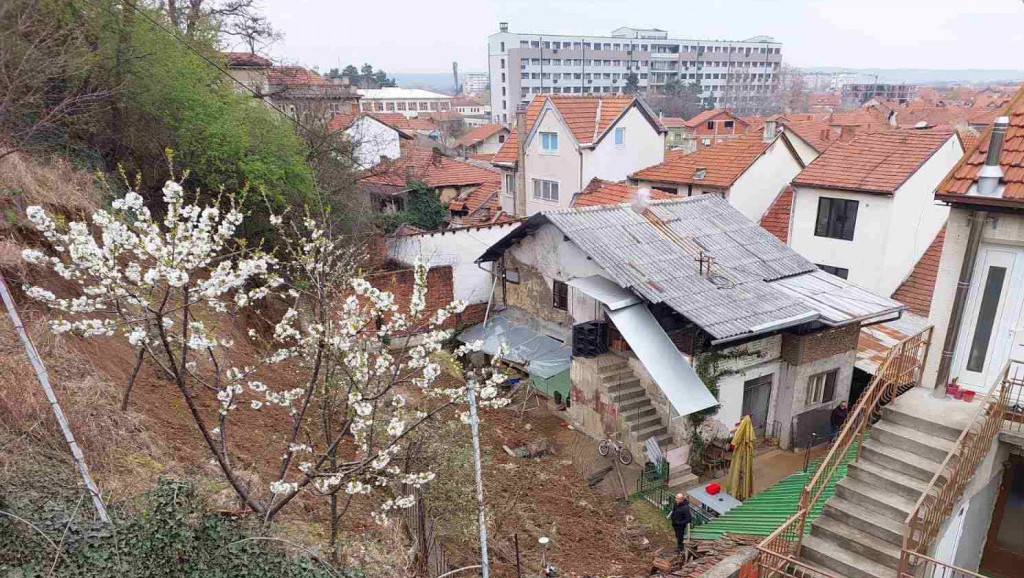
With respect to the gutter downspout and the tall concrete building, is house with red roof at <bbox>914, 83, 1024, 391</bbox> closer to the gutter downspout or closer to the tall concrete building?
the gutter downspout

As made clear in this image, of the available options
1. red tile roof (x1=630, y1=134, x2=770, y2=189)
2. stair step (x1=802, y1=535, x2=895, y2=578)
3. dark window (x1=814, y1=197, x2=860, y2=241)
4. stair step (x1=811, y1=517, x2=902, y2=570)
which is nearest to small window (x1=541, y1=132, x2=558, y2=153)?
red tile roof (x1=630, y1=134, x2=770, y2=189)

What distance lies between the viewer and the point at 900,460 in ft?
25.3

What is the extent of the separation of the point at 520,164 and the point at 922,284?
18.8 meters

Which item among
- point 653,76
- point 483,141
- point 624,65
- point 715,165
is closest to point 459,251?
point 715,165

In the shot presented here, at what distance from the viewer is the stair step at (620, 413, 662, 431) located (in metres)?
13.9

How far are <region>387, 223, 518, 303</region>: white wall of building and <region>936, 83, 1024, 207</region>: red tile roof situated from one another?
1464 centimetres

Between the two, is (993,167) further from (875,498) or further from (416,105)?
(416,105)

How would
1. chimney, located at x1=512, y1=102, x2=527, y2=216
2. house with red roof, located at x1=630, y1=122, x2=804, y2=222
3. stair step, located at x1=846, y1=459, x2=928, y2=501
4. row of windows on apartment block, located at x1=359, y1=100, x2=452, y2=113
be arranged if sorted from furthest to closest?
1. row of windows on apartment block, located at x1=359, y1=100, x2=452, y2=113
2. chimney, located at x1=512, y1=102, x2=527, y2=216
3. house with red roof, located at x1=630, y1=122, x2=804, y2=222
4. stair step, located at x1=846, y1=459, x2=928, y2=501

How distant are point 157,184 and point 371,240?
22.8ft

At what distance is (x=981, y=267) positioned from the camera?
8.02 meters

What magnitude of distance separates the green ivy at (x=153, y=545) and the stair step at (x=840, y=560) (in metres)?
5.87

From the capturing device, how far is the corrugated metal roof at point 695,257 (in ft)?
42.1

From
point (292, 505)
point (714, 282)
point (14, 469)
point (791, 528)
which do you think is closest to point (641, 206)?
point (714, 282)

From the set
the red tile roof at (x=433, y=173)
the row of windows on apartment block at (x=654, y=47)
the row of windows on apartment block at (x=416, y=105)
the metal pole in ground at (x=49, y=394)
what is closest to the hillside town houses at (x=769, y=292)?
the red tile roof at (x=433, y=173)
